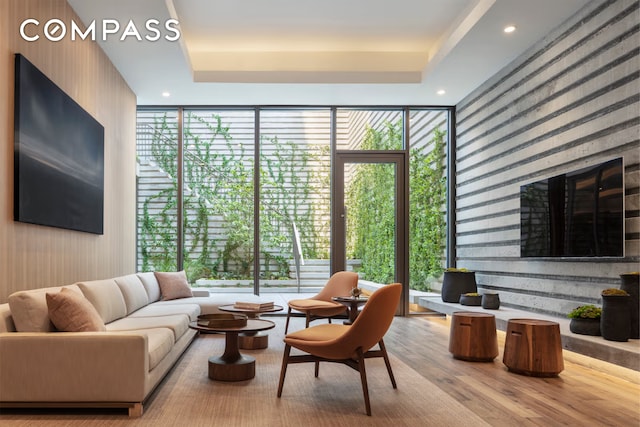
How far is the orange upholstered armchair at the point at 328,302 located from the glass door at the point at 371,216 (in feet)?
5.33

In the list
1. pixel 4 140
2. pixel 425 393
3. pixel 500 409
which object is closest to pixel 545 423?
pixel 500 409

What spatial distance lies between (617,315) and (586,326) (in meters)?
0.32

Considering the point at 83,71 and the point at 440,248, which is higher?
the point at 83,71

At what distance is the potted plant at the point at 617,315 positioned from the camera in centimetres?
386

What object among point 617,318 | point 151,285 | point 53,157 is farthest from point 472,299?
point 53,157

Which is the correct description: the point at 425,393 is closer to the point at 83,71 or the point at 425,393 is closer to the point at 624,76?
the point at 624,76

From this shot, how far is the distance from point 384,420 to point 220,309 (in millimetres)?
2824

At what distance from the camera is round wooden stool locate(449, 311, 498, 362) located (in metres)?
4.52

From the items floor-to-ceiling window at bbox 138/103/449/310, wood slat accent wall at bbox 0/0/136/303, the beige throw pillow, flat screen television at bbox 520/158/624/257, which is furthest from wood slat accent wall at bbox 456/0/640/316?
wood slat accent wall at bbox 0/0/136/303

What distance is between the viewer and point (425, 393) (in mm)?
3557

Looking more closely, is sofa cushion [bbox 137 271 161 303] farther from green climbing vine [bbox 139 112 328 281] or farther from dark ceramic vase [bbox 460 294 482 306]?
dark ceramic vase [bbox 460 294 482 306]

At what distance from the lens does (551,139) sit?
17.1ft

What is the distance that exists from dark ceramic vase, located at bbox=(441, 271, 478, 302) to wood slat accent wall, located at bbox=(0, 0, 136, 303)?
416 cm

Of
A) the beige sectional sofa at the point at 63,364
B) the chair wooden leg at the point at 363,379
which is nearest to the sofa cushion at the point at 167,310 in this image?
the beige sectional sofa at the point at 63,364
